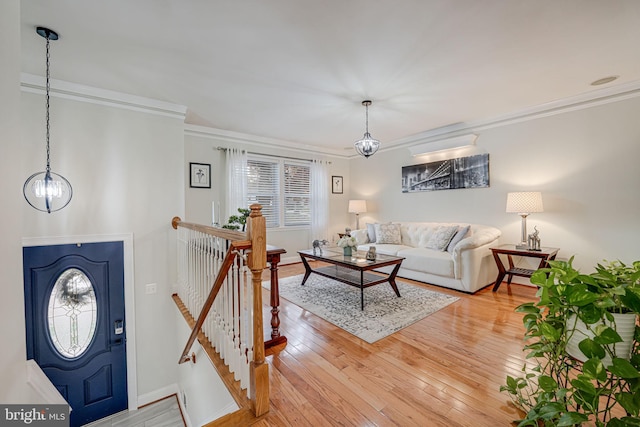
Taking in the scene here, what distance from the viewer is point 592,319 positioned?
799 millimetres

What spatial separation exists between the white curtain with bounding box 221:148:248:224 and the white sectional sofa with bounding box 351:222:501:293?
248 cm

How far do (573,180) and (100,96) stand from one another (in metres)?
6.05

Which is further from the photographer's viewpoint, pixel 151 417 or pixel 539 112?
pixel 539 112

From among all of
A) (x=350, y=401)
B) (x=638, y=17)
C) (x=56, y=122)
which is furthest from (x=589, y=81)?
(x=56, y=122)

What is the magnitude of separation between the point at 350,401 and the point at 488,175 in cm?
418

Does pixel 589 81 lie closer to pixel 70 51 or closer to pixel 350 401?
pixel 350 401

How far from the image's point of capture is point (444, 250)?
14.5 ft

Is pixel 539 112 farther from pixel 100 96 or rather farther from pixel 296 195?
pixel 100 96

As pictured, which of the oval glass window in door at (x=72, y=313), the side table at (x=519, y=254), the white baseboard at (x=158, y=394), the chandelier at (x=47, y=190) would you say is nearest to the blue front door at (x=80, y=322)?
the oval glass window in door at (x=72, y=313)

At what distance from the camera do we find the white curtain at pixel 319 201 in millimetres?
6195

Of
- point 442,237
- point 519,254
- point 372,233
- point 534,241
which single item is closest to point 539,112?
point 534,241

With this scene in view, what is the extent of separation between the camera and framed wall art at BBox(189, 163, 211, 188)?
4598mm

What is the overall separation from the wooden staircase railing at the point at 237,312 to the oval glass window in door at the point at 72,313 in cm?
137

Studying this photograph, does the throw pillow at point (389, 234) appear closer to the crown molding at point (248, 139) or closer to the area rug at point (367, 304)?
the area rug at point (367, 304)
